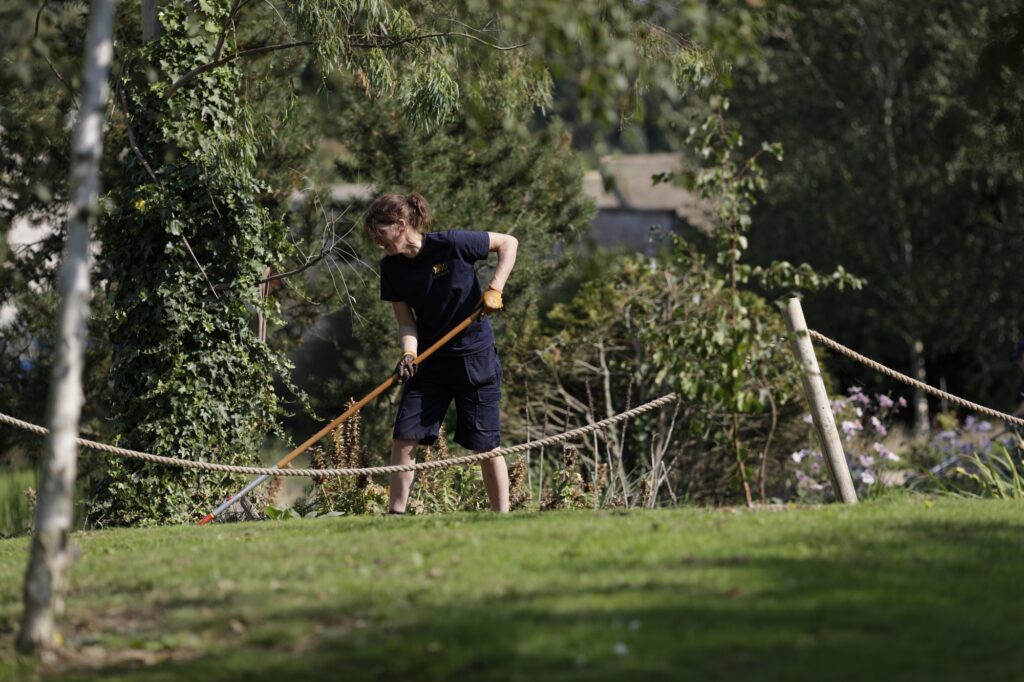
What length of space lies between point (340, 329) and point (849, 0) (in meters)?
9.60

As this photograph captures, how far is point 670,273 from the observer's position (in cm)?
1126

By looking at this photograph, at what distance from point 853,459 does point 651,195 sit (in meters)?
17.9

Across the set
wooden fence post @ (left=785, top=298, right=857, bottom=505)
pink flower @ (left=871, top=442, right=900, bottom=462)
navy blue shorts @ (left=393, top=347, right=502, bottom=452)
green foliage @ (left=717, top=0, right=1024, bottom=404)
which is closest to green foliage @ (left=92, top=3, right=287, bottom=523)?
navy blue shorts @ (left=393, top=347, right=502, bottom=452)

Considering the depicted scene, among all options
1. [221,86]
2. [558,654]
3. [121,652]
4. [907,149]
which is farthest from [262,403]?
[907,149]

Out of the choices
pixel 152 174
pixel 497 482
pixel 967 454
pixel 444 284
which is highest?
pixel 152 174

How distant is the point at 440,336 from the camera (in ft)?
24.3

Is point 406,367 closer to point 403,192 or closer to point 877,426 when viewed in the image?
point 403,192

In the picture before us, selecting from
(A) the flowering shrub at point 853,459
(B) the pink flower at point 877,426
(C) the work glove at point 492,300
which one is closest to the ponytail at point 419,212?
(C) the work glove at point 492,300

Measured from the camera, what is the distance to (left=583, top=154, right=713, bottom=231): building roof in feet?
70.4

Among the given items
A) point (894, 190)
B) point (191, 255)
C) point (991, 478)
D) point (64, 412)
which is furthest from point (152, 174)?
point (894, 190)

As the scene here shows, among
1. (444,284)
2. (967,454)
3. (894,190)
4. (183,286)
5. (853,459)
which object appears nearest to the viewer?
(444,284)

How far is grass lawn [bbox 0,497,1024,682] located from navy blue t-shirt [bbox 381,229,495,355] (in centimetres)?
138

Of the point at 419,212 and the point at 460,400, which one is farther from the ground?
the point at 419,212

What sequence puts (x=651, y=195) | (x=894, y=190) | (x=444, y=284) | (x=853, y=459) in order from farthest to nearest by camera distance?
(x=651, y=195)
(x=894, y=190)
(x=853, y=459)
(x=444, y=284)
